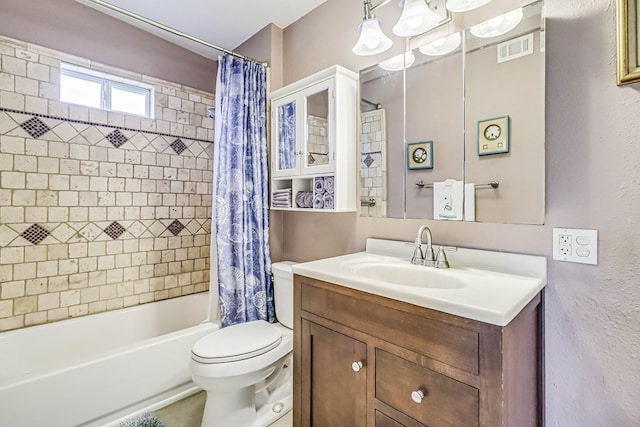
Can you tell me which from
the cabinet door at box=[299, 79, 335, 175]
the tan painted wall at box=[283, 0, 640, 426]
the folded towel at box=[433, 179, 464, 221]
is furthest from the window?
the tan painted wall at box=[283, 0, 640, 426]

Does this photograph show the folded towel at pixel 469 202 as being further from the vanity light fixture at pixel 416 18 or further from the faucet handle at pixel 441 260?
the vanity light fixture at pixel 416 18

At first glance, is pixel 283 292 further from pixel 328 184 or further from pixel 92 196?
pixel 92 196

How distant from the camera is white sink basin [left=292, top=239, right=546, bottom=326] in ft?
2.67

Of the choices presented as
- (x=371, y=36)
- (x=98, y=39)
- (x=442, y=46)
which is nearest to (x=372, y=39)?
(x=371, y=36)

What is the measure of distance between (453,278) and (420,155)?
0.63 meters

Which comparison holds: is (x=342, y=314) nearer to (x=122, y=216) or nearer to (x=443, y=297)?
(x=443, y=297)

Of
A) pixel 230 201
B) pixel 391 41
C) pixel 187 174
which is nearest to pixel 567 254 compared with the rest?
pixel 391 41

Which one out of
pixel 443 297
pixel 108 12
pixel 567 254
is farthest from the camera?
pixel 108 12

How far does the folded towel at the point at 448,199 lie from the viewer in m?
1.33

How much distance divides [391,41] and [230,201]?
4.20ft

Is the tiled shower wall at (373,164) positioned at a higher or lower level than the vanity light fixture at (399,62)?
lower

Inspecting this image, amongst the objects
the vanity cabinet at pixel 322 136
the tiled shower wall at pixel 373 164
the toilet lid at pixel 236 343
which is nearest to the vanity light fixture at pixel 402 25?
the vanity cabinet at pixel 322 136

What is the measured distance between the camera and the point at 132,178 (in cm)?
222

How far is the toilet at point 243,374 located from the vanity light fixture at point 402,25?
159 centimetres
